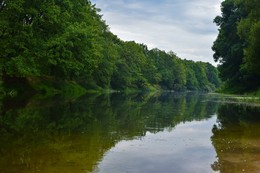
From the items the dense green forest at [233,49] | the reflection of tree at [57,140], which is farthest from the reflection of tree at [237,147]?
the dense green forest at [233,49]

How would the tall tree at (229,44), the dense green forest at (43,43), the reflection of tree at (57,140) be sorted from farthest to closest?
the tall tree at (229,44)
the dense green forest at (43,43)
the reflection of tree at (57,140)

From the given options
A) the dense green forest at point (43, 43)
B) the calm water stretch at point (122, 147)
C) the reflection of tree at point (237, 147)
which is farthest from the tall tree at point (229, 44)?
the calm water stretch at point (122, 147)

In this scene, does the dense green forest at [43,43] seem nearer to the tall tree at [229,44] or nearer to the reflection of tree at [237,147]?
the reflection of tree at [237,147]

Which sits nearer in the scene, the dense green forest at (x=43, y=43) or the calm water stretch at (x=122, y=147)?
the calm water stretch at (x=122, y=147)

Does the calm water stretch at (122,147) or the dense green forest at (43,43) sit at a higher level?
the dense green forest at (43,43)

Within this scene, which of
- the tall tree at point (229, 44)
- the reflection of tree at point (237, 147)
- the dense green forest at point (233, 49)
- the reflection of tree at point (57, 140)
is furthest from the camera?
the tall tree at point (229, 44)

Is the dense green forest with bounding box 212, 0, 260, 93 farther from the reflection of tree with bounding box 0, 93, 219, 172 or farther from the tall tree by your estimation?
the reflection of tree with bounding box 0, 93, 219, 172

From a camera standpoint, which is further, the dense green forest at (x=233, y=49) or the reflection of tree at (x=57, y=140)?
the dense green forest at (x=233, y=49)

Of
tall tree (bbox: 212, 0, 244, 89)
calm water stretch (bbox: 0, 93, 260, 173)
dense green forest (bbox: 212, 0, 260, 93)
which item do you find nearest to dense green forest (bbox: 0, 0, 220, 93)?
calm water stretch (bbox: 0, 93, 260, 173)

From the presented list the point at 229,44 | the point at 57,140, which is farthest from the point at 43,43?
the point at 229,44

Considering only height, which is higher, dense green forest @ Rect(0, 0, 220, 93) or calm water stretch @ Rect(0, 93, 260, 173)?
dense green forest @ Rect(0, 0, 220, 93)

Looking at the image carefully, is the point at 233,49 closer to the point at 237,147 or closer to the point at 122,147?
the point at 237,147

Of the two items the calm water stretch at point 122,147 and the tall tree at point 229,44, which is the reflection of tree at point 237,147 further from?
the tall tree at point 229,44

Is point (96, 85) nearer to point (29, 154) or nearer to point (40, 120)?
point (40, 120)
